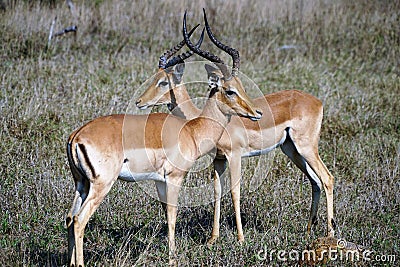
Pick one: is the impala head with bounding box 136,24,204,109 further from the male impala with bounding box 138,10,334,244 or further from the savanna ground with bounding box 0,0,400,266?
the savanna ground with bounding box 0,0,400,266

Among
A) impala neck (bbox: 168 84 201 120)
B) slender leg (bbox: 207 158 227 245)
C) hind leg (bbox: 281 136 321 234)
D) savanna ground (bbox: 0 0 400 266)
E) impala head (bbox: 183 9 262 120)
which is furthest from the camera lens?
impala neck (bbox: 168 84 201 120)

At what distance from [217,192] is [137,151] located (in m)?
1.32

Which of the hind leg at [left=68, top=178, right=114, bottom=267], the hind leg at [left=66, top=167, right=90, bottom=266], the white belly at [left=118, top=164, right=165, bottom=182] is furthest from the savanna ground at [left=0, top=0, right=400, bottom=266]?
the white belly at [left=118, top=164, right=165, bottom=182]

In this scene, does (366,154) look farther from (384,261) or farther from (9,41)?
(9,41)

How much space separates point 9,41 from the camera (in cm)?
942

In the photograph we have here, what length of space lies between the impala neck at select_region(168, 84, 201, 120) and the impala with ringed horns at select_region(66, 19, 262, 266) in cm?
80

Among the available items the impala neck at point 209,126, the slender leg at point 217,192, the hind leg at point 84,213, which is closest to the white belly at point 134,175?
the hind leg at point 84,213

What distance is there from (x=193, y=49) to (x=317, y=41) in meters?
6.29

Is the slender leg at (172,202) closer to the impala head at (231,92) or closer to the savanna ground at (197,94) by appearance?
the savanna ground at (197,94)

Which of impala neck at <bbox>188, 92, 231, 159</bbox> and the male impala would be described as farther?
the male impala

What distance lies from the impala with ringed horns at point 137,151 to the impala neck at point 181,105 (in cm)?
80

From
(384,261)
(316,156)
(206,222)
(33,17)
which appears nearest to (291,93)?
(316,156)

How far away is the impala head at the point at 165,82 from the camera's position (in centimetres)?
561

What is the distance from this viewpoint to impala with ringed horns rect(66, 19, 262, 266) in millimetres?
3676
